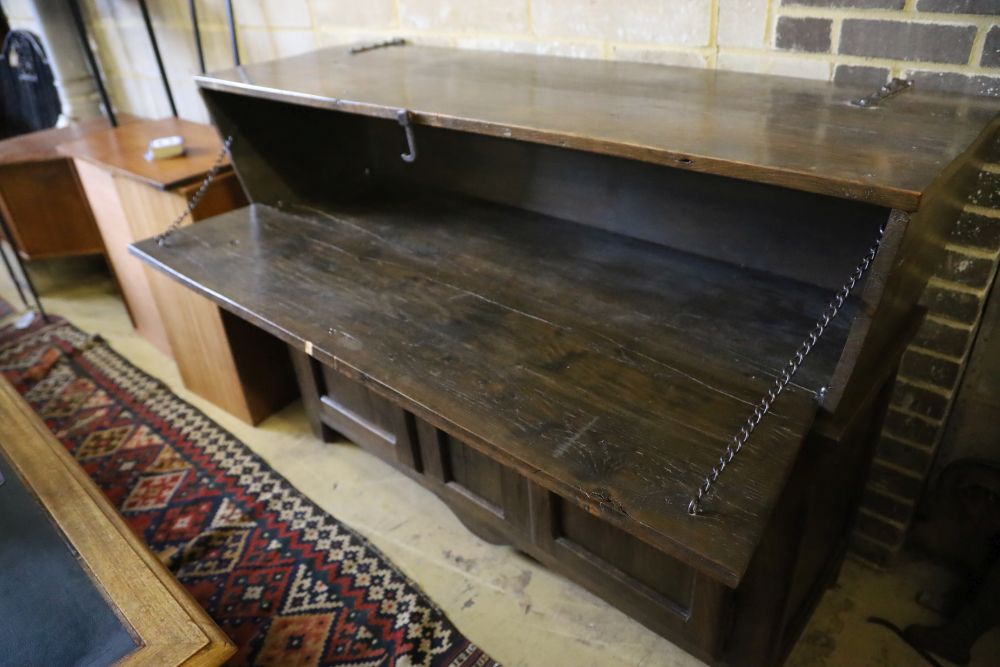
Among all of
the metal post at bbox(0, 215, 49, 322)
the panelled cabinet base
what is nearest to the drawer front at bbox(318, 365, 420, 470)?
the panelled cabinet base

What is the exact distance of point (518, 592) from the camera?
169cm

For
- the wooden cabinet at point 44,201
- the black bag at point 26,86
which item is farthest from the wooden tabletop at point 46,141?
the black bag at point 26,86

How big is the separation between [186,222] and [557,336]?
136 cm

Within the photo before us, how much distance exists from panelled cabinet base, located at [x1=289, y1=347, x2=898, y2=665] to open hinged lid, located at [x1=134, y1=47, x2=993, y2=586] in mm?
209

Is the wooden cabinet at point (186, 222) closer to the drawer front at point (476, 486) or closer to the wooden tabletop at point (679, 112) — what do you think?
the wooden tabletop at point (679, 112)

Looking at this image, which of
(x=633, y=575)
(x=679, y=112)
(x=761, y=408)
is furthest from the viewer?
(x=633, y=575)

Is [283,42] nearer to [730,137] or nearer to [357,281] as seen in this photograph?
[357,281]

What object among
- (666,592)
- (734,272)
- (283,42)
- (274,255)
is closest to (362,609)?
(666,592)

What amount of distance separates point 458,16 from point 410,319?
36.9 inches

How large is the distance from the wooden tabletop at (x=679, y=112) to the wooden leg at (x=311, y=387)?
73cm

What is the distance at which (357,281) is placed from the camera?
4.89 ft

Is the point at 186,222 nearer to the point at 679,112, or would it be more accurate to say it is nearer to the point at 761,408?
the point at 679,112

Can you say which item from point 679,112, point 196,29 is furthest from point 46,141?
point 679,112

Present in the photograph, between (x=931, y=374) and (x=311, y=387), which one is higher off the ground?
(x=931, y=374)
